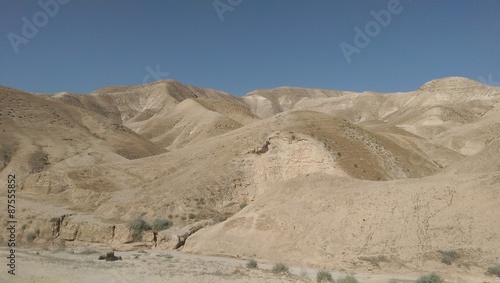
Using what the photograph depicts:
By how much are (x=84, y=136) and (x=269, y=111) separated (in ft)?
379

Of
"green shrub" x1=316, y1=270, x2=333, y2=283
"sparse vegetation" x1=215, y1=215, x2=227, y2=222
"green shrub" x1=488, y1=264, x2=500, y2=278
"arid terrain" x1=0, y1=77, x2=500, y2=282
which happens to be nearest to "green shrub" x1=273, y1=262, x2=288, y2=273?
"arid terrain" x1=0, y1=77, x2=500, y2=282

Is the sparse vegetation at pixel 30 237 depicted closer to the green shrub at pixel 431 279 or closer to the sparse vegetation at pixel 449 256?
the green shrub at pixel 431 279

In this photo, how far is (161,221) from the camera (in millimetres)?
25547

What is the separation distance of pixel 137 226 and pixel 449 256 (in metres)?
15.3

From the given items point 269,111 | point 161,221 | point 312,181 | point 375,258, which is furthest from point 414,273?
point 269,111

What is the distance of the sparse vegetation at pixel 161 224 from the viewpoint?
2509 centimetres

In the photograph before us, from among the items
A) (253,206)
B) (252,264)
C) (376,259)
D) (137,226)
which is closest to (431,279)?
(376,259)

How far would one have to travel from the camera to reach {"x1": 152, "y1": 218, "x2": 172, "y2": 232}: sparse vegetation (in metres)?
25.1

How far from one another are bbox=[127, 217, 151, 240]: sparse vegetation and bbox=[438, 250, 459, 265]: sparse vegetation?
14.7 meters

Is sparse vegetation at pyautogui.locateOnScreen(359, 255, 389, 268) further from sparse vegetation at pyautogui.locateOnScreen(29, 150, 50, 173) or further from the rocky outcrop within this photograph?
sparse vegetation at pyautogui.locateOnScreen(29, 150, 50, 173)

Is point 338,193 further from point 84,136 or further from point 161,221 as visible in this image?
point 84,136

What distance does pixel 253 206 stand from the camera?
75.4 feet

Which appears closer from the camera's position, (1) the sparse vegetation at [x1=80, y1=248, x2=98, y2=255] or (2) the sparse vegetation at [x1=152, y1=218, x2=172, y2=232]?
(1) the sparse vegetation at [x1=80, y1=248, x2=98, y2=255]

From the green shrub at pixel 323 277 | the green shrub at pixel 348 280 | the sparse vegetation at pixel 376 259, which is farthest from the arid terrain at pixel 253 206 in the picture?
the green shrub at pixel 348 280
